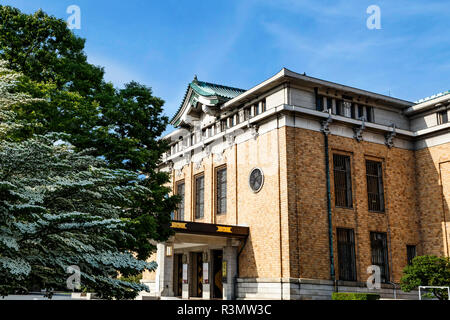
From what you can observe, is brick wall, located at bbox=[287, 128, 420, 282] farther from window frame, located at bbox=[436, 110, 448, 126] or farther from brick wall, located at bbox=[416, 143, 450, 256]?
window frame, located at bbox=[436, 110, 448, 126]

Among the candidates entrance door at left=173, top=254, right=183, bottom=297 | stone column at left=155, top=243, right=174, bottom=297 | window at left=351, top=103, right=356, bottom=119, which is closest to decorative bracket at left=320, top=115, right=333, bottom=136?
window at left=351, top=103, right=356, bottom=119

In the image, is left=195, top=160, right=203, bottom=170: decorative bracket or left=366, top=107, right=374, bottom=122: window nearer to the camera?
left=366, top=107, right=374, bottom=122: window

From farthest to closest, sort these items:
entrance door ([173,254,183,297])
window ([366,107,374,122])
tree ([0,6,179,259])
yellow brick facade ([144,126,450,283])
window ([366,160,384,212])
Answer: entrance door ([173,254,183,297]), window ([366,107,374,122]), window ([366,160,384,212]), yellow brick facade ([144,126,450,283]), tree ([0,6,179,259])

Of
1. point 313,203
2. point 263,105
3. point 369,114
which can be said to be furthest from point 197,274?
point 369,114

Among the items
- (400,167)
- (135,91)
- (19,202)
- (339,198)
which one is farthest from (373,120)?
(19,202)

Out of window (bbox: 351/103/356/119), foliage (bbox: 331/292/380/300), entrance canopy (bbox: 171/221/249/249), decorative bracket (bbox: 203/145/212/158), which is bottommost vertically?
foliage (bbox: 331/292/380/300)

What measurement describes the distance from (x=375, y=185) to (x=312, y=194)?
5713 mm

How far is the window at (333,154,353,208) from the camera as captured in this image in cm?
2844

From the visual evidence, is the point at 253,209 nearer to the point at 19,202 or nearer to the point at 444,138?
the point at 444,138

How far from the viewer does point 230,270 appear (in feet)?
94.6

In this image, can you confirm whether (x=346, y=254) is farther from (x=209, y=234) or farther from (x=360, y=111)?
(x=360, y=111)

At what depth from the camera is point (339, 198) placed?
28391mm

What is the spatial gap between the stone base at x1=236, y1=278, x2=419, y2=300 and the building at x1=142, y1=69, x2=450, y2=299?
6 cm

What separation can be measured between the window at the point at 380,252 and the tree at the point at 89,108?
46.1ft
